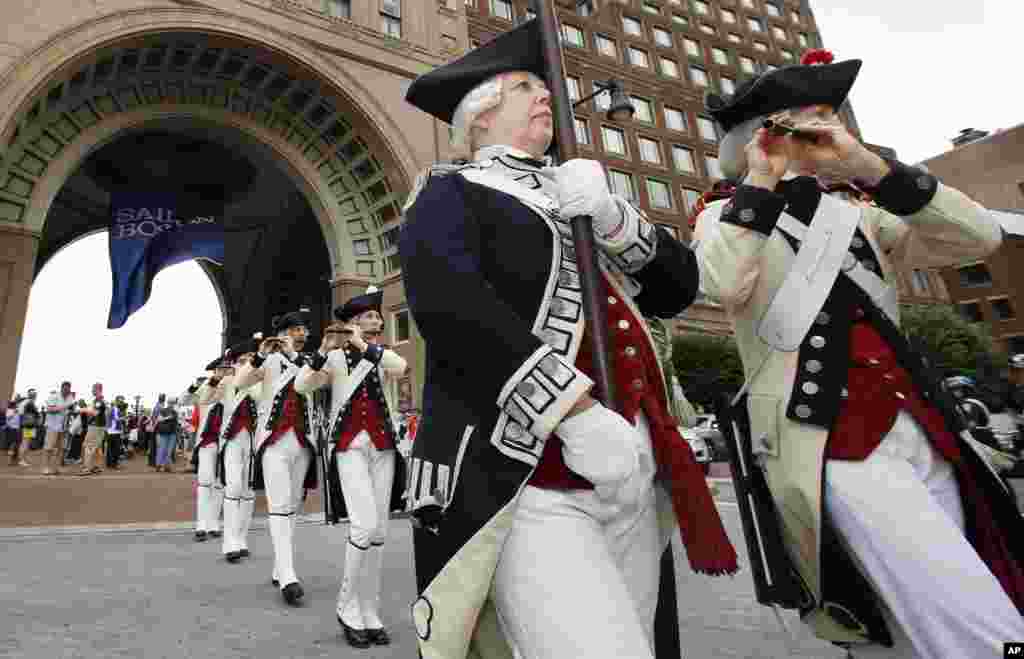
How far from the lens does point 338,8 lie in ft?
63.4

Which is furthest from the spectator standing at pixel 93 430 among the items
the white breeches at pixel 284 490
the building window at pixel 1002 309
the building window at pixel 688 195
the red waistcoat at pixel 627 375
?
the building window at pixel 1002 309

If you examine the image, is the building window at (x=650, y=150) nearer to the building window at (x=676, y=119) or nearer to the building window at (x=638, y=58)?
the building window at (x=676, y=119)

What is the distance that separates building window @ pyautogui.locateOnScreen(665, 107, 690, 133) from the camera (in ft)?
108

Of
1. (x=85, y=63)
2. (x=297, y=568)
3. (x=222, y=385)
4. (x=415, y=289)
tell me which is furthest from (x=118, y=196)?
(x=415, y=289)

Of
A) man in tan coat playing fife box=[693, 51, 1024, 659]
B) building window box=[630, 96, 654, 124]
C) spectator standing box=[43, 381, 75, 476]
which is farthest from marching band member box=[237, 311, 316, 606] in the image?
building window box=[630, 96, 654, 124]

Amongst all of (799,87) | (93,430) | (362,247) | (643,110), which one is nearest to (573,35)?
(643,110)

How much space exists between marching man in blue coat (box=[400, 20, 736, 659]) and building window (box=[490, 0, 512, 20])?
3189 centimetres

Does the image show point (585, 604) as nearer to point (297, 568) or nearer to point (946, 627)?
point (946, 627)

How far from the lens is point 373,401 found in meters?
4.34

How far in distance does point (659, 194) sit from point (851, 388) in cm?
3095

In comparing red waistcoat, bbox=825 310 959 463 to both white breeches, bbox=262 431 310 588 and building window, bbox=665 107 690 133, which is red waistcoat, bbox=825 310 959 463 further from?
building window, bbox=665 107 690 133

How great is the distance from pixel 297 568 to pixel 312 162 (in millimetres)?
16432

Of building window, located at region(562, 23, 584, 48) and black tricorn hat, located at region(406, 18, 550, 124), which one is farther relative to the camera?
building window, located at region(562, 23, 584, 48)

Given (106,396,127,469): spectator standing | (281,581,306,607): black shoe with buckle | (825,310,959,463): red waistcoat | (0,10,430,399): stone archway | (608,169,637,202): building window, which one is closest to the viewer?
(825,310,959,463): red waistcoat
